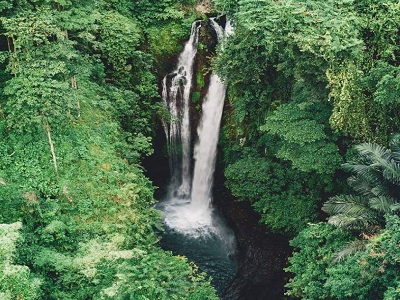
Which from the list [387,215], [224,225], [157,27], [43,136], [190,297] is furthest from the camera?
[157,27]

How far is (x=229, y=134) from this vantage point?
1645cm

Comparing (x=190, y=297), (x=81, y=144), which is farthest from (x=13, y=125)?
(x=190, y=297)

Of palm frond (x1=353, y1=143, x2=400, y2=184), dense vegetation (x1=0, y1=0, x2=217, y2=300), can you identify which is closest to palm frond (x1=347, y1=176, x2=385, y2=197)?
palm frond (x1=353, y1=143, x2=400, y2=184)

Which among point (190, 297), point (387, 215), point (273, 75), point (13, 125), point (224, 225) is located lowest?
point (224, 225)

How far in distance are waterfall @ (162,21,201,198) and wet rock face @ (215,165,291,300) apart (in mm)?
1980

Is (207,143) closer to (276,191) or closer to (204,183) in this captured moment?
(204,183)

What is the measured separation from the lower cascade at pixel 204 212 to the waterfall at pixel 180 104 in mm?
174

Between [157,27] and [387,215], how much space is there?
1264cm

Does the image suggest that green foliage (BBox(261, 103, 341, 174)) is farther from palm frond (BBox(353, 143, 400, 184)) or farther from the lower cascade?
the lower cascade

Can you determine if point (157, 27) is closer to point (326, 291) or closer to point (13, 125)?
point (13, 125)

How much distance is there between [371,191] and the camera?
949 cm

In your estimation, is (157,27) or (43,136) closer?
(43,136)

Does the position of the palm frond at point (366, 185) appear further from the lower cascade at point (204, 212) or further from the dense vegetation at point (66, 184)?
the lower cascade at point (204, 212)

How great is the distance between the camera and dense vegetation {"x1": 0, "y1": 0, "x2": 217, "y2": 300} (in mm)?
8742
